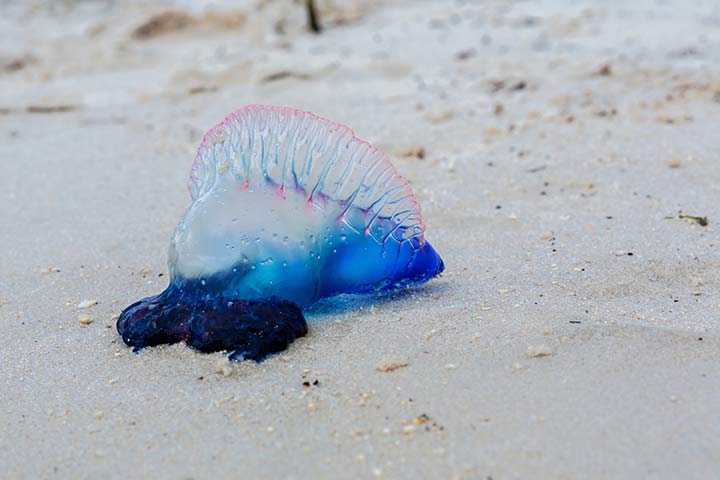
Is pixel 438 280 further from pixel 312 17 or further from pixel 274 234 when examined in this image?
pixel 312 17

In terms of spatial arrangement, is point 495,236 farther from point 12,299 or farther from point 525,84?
point 525,84

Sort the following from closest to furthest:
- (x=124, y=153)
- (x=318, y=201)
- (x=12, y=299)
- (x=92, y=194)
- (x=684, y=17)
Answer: (x=318, y=201), (x=12, y=299), (x=92, y=194), (x=124, y=153), (x=684, y=17)

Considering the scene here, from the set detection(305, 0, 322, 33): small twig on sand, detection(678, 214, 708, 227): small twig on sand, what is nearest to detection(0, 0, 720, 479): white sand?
detection(678, 214, 708, 227): small twig on sand

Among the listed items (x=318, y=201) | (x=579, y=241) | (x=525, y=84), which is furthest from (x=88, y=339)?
(x=525, y=84)

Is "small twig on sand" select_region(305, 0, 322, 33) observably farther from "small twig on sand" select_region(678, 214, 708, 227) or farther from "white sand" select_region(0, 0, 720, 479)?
"small twig on sand" select_region(678, 214, 708, 227)

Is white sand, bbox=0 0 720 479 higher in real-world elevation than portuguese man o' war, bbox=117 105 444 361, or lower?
lower
